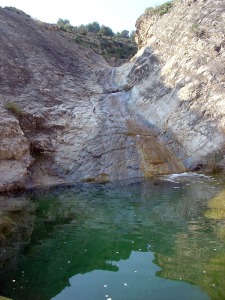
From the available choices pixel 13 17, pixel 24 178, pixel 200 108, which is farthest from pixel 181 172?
pixel 13 17

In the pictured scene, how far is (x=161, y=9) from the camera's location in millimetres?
27281

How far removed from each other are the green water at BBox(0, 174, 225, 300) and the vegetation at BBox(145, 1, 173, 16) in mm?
17561

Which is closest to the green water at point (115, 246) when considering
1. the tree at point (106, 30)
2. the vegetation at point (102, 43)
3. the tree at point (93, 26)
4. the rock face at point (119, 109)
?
the rock face at point (119, 109)

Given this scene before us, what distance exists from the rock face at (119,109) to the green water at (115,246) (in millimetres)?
2868

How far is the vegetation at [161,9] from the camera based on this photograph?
1052 inches

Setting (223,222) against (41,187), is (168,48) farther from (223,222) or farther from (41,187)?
(223,222)

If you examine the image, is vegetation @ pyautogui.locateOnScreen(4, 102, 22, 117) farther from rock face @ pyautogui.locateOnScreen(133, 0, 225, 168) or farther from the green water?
rock face @ pyautogui.locateOnScreen(133, 0, 225, 168)

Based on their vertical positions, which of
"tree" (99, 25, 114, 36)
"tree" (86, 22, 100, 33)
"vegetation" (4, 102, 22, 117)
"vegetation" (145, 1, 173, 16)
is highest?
"tree" (86, 22, 100, 33)

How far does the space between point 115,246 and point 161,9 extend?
23.2m

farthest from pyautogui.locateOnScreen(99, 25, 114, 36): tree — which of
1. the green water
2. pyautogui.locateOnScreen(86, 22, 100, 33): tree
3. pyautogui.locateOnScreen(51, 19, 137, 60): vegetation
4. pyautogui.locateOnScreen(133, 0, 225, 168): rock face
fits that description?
the green water

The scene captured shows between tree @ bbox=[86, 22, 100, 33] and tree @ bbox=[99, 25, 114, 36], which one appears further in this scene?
tree @ bbox=[86, 22, 100, 33]

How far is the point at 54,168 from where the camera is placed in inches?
645

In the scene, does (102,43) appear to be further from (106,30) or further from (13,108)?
(13,108)

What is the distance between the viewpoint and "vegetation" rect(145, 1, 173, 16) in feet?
87.7
